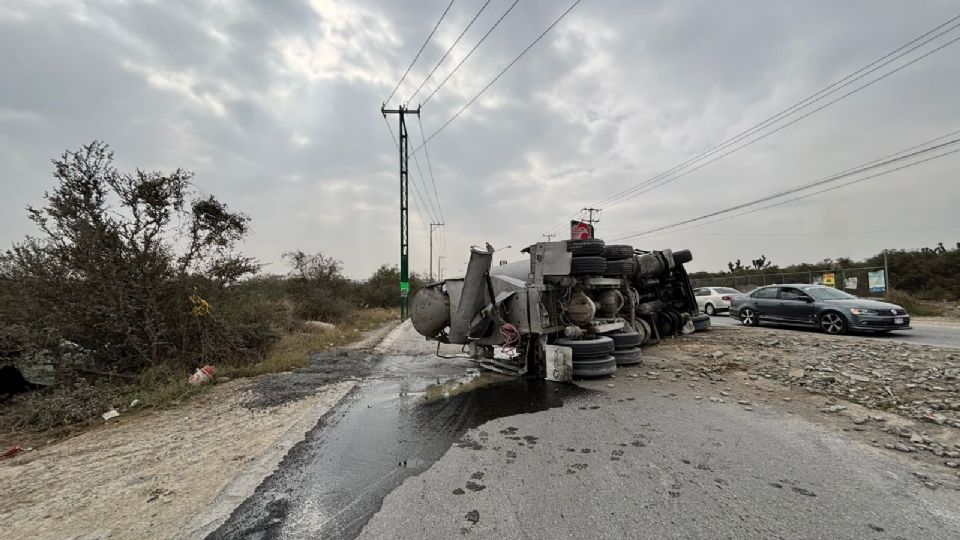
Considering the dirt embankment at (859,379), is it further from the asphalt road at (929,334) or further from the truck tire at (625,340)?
the asphalt road at (929,334)

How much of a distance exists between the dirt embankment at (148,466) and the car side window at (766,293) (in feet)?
42.6

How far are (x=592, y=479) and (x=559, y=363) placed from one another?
282cm

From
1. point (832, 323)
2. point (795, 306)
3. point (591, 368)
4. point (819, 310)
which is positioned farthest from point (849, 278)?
point (591, 368)

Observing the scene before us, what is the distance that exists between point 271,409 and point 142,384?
106 inches

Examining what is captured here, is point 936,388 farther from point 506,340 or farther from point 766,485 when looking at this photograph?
point 506,340

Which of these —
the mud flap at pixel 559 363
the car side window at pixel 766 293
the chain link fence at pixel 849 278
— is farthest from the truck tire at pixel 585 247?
the chain link fence at pixel 849 278

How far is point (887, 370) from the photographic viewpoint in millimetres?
5738

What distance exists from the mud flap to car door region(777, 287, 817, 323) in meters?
9.51

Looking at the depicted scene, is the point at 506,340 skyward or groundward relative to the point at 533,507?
skyward

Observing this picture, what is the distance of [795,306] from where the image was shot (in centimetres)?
1155

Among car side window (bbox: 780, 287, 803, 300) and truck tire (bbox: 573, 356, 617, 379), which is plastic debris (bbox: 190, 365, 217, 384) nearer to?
truck tire (bbox: 573, 356, 617, 379)

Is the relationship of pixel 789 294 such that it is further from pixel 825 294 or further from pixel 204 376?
pixel 204 376

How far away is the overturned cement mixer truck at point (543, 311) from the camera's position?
6.00 m

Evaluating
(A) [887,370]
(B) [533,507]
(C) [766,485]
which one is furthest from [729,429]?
(A) [887,370]
